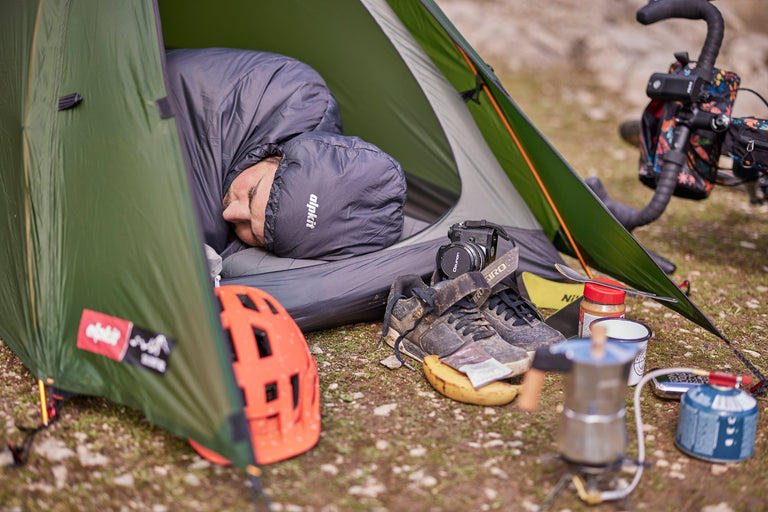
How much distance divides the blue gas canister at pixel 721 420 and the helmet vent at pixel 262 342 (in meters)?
1.25

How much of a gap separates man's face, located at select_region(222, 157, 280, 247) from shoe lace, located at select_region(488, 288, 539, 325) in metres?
0.96

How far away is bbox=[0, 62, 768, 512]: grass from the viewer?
1880 millimetres

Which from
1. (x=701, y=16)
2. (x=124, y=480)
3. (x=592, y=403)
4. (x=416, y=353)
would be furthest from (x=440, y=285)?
(x=701, y=16)

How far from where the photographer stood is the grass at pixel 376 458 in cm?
188

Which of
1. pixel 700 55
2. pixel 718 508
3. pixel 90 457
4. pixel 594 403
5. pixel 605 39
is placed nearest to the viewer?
pixel 594 403

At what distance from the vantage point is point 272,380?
203cm

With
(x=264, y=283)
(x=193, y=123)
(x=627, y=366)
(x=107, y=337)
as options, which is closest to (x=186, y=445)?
(x=107, y=337)

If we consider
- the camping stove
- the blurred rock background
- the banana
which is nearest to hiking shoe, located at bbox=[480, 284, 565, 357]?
the banana

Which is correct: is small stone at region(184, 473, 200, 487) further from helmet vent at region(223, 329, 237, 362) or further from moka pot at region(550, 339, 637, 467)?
moka pot at region(550, 339, 637, 467)

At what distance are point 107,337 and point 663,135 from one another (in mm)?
2748

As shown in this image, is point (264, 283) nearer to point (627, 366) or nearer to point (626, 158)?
point (627, 366)

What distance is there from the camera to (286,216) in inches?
109

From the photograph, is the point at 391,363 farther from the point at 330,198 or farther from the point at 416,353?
the point at 330,198

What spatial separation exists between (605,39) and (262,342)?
768 centimetres
